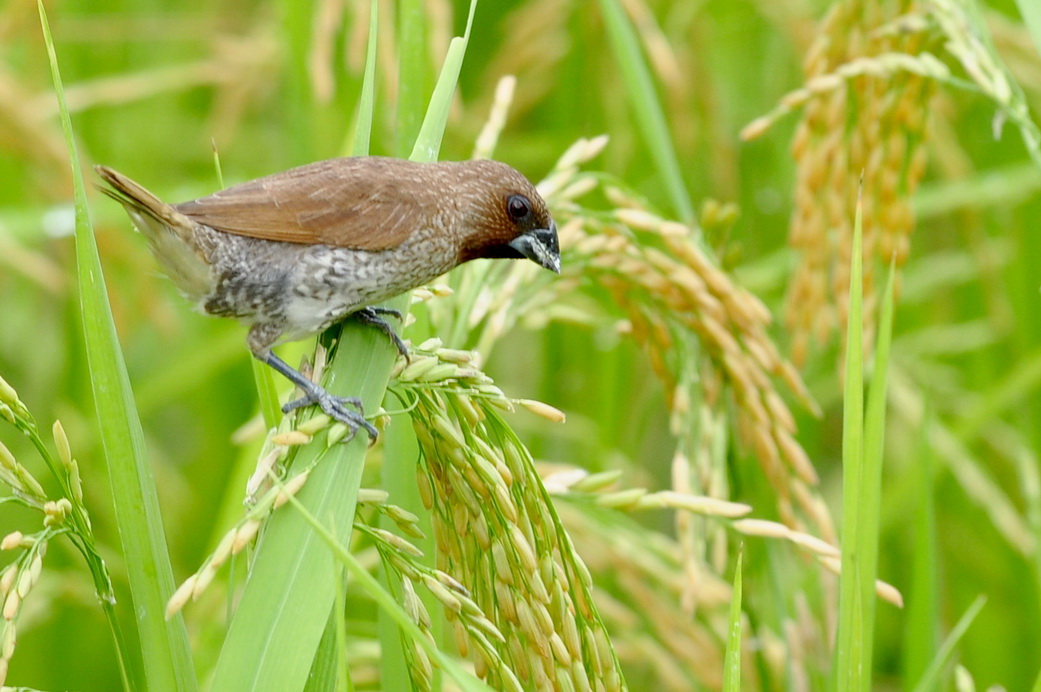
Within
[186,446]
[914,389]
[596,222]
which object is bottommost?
[186,446]

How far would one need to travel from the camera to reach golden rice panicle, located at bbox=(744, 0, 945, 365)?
2.15 meters

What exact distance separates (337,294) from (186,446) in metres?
2.63

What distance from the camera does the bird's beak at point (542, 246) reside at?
1964mm

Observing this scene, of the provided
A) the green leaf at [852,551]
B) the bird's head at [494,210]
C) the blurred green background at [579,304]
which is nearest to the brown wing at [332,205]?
the bird's head at [494,210]

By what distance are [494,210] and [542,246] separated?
21 centimetres

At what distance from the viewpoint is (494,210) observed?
2.17 m

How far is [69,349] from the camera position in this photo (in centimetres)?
313

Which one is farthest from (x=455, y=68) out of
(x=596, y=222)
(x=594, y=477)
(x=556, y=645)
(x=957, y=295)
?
(x=957, y=295)

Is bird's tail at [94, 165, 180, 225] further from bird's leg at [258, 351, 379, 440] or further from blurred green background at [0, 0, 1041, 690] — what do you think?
blurred green background at [0, 0, 1041, 690]

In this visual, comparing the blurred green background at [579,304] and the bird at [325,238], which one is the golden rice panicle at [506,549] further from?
the blurred green background at [579,304]

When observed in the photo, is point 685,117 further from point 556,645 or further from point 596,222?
point 556,645

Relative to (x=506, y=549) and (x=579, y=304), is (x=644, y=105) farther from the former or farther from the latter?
(x=579, y=304)

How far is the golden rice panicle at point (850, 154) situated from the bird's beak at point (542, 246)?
432 mm

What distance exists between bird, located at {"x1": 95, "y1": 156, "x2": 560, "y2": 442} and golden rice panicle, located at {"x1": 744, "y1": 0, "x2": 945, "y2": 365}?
0.55 meters
